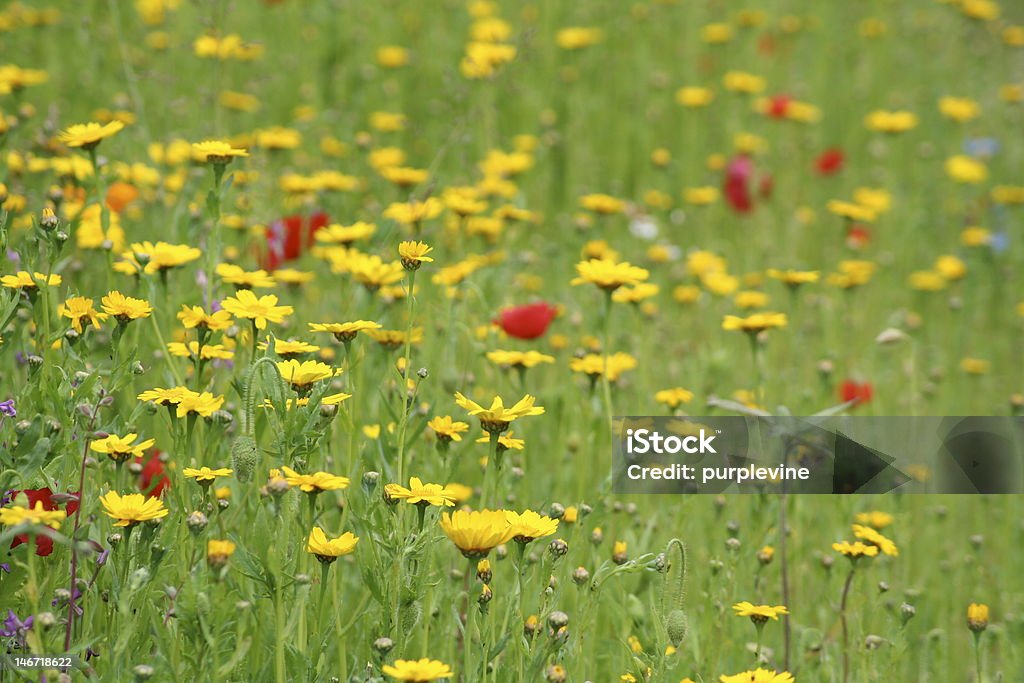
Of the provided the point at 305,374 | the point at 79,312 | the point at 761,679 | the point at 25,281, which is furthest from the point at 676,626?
the point at 25,281

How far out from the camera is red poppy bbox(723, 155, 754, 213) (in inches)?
162

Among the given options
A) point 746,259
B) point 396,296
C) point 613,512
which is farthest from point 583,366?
point 746,259

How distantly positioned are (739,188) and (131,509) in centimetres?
303

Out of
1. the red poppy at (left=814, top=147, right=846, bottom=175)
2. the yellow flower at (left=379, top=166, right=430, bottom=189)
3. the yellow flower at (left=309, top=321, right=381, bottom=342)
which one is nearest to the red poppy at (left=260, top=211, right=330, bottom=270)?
the yellow flower at (left=379, top=166, right=430, bottom=189)

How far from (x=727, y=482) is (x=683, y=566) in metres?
0.61

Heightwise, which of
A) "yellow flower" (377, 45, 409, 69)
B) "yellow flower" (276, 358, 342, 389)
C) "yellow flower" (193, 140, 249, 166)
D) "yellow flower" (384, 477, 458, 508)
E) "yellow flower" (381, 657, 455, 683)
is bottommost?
"yellow flower" (381, 657, 455, 683)

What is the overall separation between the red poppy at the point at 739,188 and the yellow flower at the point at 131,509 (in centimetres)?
298

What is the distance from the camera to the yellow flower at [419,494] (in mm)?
1531

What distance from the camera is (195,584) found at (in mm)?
1459

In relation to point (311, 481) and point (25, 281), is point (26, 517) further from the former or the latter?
point (25, 281)

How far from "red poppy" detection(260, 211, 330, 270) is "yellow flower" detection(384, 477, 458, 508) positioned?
48.5 inches

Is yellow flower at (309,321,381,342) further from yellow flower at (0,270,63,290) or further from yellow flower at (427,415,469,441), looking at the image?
yellow flower at (0,270,63,290)

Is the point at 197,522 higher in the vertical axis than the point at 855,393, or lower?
lower

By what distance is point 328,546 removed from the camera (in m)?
1.52
